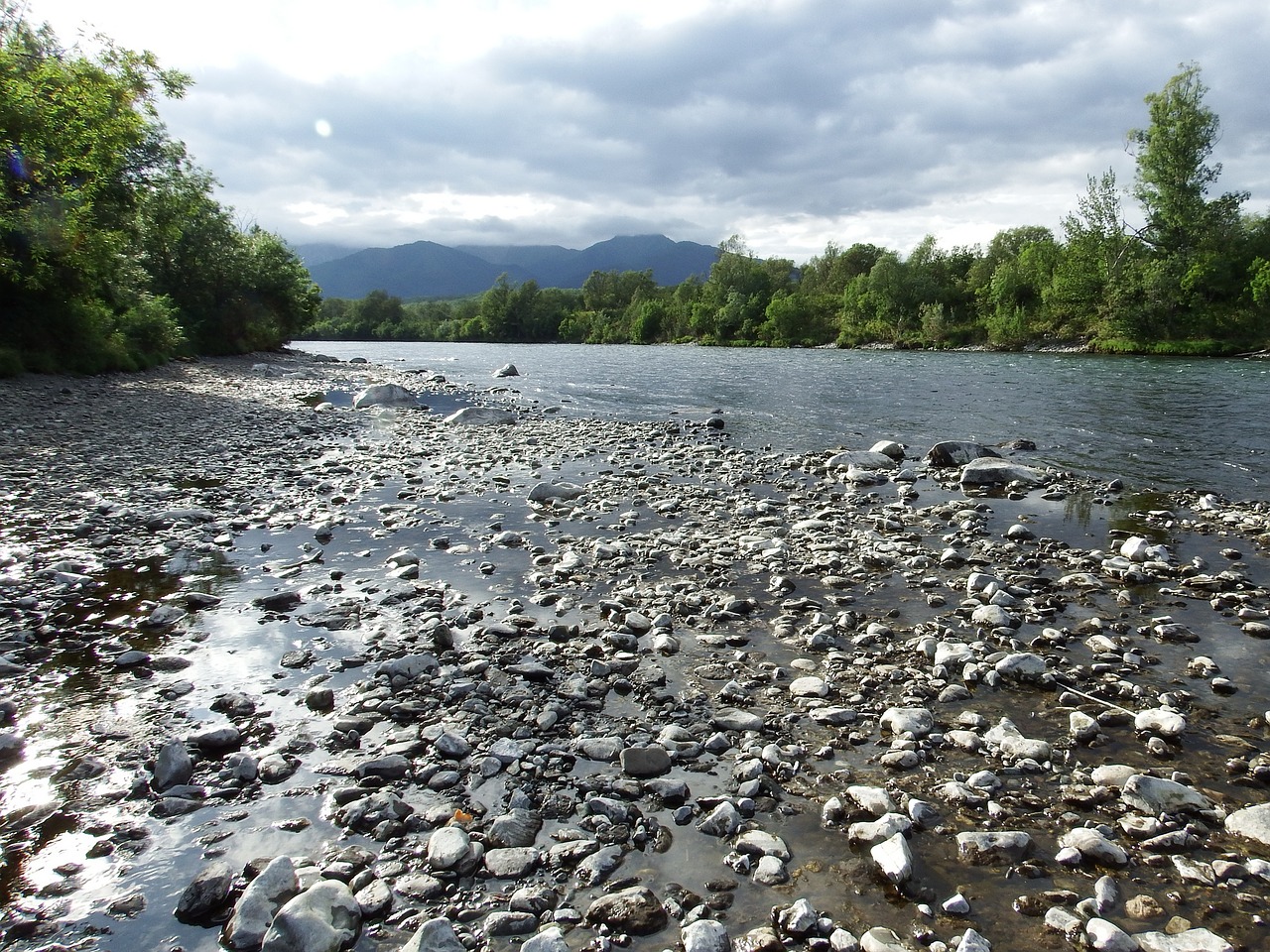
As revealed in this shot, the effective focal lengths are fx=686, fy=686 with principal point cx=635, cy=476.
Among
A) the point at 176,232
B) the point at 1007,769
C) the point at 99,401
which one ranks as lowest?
the point at 1007,769

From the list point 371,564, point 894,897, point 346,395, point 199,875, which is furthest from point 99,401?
point 894,897

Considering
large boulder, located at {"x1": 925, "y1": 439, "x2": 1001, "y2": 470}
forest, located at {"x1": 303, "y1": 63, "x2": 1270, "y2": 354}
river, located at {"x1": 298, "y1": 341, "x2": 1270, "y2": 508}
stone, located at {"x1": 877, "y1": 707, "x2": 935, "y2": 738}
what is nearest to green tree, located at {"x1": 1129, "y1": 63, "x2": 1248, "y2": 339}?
forest, located at {"x1": 303, "y1": 63, "x2": 1270, "y2": 354}

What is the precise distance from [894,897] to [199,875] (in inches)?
131

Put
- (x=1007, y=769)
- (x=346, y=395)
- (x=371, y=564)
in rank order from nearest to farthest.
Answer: (x=1007, y=769) < (x=371, y=564) < (x=346, y=395)

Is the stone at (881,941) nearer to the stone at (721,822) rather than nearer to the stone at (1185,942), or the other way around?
the stone at (721,822)

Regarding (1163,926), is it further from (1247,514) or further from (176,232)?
(176,232)

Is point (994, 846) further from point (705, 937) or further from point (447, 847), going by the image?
point (447, 847)

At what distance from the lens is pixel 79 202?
1049 inches

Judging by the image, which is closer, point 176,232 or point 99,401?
point 99,401

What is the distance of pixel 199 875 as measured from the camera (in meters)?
3.29

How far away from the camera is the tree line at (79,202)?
25172 mm

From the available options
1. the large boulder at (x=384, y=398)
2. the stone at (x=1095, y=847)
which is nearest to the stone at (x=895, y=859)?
the stone at (x=1095, y=847)

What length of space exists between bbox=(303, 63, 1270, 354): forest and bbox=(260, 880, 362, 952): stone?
78.1 metres

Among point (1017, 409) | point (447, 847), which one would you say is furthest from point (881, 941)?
point (1017, 409)
